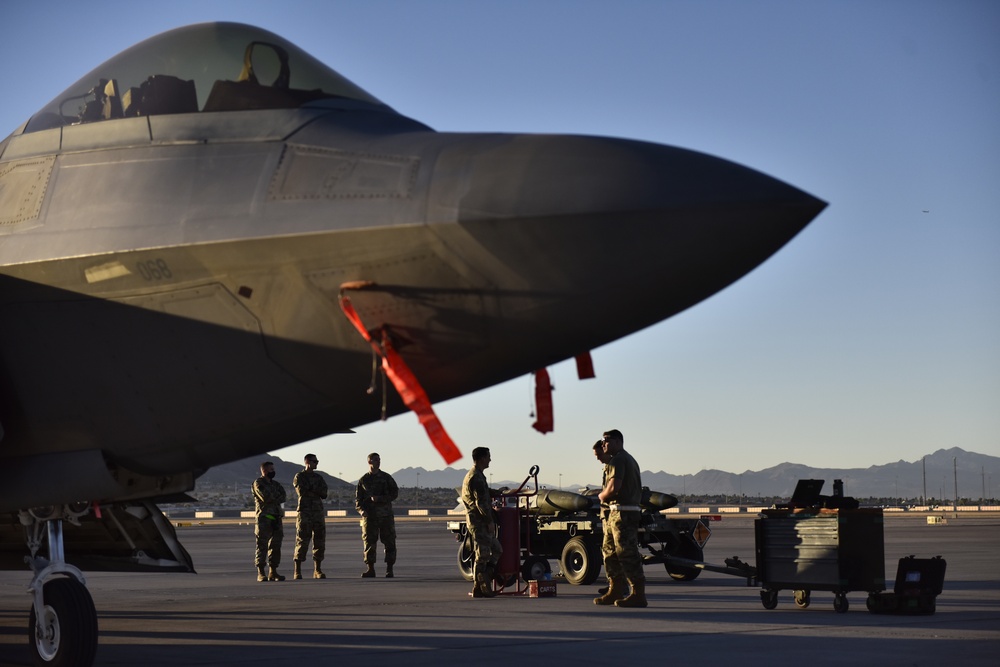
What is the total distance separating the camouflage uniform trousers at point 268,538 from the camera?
19.7 meters

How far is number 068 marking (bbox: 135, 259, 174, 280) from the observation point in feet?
23.0

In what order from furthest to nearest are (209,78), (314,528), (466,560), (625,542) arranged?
(314,528) → (466,560) → (625,542) → (209,78)

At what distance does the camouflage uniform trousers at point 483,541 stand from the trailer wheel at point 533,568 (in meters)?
2.09

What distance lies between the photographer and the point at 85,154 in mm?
7680

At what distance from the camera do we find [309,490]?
65.7 feet

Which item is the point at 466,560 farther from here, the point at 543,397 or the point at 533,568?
the point at 543,397

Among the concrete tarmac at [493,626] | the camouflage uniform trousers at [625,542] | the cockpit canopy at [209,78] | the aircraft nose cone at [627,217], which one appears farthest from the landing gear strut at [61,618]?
the camouflage uniform trousers at [625,542]

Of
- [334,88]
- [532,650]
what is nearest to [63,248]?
[334,88]

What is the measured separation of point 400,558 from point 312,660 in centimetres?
1680

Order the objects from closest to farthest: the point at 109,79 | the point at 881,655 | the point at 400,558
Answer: the point at 109,79, the point at 881,655, the point at 400,558

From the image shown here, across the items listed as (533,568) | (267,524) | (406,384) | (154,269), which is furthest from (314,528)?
(406,384)

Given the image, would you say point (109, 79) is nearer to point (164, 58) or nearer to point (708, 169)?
point (164, 58)

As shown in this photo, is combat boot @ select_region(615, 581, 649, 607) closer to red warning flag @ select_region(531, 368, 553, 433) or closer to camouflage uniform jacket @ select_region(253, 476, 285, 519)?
red warning flag @ select_region(531, 368, 553, 433)

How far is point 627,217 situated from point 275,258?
197 centimetres
